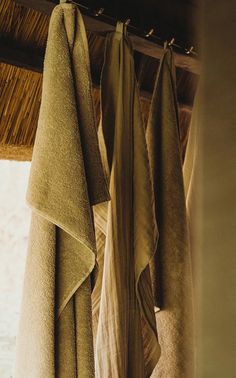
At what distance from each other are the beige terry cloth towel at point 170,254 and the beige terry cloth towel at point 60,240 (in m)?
0.24

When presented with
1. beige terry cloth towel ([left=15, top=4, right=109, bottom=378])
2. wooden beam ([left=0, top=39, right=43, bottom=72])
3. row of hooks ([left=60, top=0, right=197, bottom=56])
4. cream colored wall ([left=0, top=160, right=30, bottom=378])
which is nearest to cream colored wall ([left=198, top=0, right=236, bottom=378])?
beige terry cloth towel ([left=15, top=4, right=109, bottom=378])

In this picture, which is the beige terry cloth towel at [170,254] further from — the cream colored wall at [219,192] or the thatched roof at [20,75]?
the cream colored wall at [219,192]

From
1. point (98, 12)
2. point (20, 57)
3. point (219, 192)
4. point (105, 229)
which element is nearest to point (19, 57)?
point (20, 57)

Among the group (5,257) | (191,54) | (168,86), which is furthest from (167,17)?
(5,257)

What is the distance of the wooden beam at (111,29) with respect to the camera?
1.18 metres

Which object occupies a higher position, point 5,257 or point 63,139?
point 63,139

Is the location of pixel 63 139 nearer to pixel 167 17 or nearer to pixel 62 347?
pixel 62 347

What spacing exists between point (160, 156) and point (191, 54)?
0.32m

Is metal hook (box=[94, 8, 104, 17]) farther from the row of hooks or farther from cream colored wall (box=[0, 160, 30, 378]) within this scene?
cream colored wall (box=[0, 160, 30, 378])

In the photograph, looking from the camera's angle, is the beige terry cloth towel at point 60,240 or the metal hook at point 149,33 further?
the metal hook at point 149,33

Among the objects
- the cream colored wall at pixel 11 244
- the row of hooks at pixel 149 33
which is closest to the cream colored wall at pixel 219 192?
the row of hooks at pixel 149 33

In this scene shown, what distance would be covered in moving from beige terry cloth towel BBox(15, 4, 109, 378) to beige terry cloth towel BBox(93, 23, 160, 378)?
99mm

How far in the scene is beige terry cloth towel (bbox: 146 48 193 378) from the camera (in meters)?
1.22

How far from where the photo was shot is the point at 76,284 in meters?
1.01
